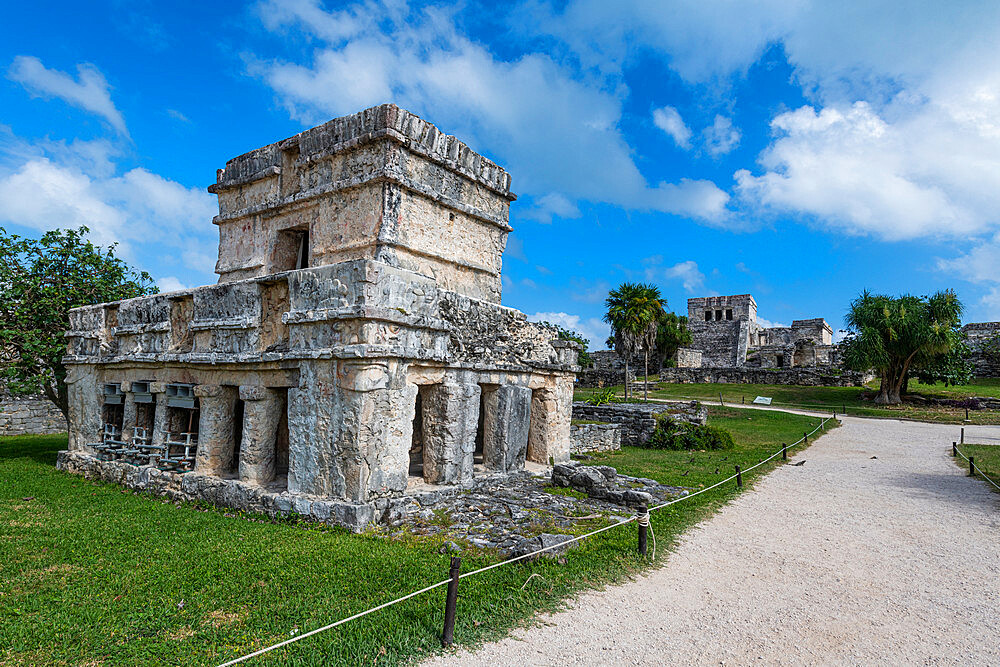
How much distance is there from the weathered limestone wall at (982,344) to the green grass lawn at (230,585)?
36.9 metres

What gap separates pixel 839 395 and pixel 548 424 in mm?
25308

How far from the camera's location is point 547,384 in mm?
9758

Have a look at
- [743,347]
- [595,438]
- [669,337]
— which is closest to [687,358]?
[669,337]

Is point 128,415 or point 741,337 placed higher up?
point 741,337

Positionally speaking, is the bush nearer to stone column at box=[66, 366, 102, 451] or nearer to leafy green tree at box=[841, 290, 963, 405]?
stone column at box=[66, 366, 102, 451]

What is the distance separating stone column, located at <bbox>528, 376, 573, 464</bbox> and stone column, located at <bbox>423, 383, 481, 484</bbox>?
93.4 inches

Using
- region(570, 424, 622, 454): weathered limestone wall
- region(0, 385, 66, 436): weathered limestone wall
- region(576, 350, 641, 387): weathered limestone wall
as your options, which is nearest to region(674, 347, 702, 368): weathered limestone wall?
region(576, 350, 641, 387): weathered limestone wall

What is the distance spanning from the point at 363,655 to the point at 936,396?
31.0 meters

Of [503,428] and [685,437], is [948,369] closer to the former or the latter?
[685,437]

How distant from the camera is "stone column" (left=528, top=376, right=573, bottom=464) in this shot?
9.88m

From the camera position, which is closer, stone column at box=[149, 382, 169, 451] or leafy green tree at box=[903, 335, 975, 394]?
stone column at box=[149, 382, 169, 451]

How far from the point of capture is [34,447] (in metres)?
13.6

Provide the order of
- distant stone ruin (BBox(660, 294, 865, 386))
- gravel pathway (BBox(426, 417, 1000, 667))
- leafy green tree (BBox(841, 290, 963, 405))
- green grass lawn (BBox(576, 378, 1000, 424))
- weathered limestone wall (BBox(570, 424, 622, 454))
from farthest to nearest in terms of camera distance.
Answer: distant stone ruin (BBox(660, 294, 865, 386))
leafy green tree (BBox(841, 290, 963, 405))
green grass lawn (BBox(576, 378, 1000, 424))
weathered limestone wall (BBox(570, 424, 622, 454))
gravel pathway (BBox(426, 417, 1000, 667))

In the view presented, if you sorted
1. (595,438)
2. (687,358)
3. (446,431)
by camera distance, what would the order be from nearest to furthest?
(446,431), (595,438), (687,358)
